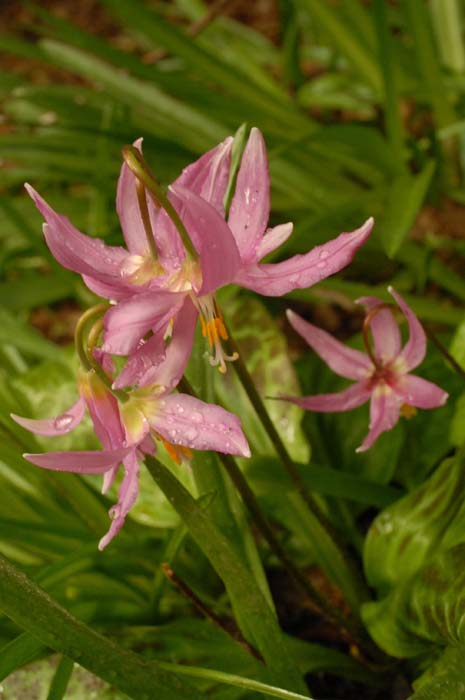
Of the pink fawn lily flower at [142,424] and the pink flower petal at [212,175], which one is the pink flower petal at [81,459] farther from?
the pink flower petal at [212,175]

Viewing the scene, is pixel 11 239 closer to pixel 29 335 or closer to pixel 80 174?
pixel 80 174

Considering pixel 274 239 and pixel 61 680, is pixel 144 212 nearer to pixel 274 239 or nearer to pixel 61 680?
pixel 274 239

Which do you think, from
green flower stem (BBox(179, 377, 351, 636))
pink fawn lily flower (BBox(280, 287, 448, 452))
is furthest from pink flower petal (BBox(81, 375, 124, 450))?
pink fawn lily flower (BBox(280, 287, 448, 452))

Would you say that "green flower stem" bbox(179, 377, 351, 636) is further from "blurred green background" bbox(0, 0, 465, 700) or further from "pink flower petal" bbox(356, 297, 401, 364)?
"pink flower petal" bbox(356, 297, 401, 364)

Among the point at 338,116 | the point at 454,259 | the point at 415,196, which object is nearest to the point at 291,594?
the point at 415,196

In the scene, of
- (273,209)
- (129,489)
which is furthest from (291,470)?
(273,209)
